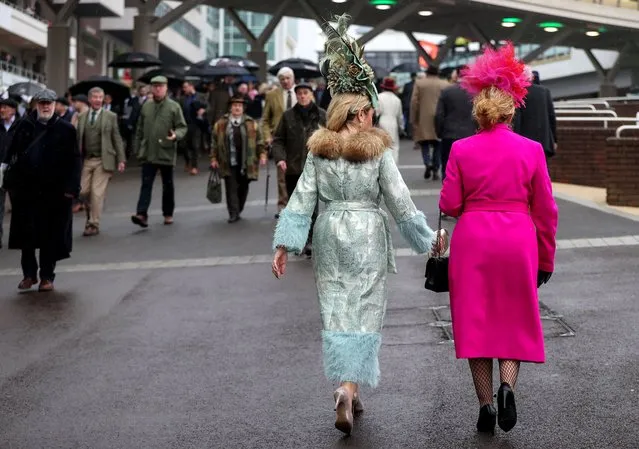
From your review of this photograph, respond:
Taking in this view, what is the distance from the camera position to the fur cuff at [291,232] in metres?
6.43

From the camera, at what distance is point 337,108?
21.0 ft

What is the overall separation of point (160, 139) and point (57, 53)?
19.4m

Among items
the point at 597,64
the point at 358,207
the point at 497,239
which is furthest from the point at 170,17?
the point at 597,64

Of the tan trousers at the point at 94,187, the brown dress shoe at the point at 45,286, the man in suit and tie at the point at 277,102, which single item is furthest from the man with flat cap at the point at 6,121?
the brown dress shoe at the point at 45,286

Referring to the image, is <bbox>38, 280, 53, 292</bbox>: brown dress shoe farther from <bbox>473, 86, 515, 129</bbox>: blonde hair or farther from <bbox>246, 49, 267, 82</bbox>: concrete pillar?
<bbox>246, 49, 267, 82</bbox>: concrete pillar

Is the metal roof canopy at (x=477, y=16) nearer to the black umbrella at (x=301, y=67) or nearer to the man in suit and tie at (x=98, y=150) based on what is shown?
the black umbrella at (x=301, y=67)

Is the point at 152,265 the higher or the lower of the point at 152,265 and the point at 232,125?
the lower

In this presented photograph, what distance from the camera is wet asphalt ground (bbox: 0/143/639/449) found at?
623 centimetres

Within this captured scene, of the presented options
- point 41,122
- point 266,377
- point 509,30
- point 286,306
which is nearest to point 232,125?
point 41,122

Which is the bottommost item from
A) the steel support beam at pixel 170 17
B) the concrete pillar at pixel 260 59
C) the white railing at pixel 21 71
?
the concrete pillar at pixel 260 59

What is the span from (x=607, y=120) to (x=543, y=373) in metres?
13.9

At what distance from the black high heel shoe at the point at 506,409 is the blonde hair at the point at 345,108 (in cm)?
159

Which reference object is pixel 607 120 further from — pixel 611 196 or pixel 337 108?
pixel 337 108

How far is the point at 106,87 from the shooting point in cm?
2666
